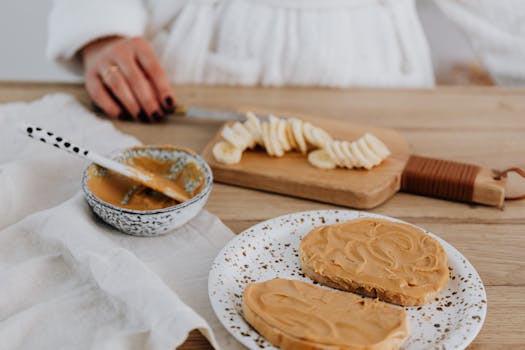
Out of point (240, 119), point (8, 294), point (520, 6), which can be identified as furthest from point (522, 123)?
point (8, 294)

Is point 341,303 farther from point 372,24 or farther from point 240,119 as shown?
point 372,24

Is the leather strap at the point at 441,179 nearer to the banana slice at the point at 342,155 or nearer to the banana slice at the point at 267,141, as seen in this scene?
the banana slice at the point at 342,155

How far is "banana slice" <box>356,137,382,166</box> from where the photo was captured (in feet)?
4.07

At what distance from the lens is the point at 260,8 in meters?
1.66

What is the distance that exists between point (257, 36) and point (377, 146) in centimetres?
58

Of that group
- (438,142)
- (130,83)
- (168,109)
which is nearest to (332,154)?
(438,142)

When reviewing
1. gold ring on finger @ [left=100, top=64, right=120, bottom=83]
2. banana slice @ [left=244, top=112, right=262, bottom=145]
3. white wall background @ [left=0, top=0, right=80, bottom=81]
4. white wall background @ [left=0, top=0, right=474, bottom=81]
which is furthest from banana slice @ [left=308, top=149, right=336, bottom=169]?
white wall background @ [left=0, top=0, right=80, bottom=81]

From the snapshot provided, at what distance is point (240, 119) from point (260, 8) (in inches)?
15.7

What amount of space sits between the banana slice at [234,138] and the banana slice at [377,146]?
26cm

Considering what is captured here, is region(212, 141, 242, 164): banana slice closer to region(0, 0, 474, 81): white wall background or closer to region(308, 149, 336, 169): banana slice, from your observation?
region(308, 149, 336, 169): banana slice

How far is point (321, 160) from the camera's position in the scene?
1.25 m

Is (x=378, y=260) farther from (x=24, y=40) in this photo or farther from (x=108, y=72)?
(x=24, y=40)

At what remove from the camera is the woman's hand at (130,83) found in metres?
1.48

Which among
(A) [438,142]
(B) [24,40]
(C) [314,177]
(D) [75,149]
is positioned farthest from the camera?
(B) [24,40]
